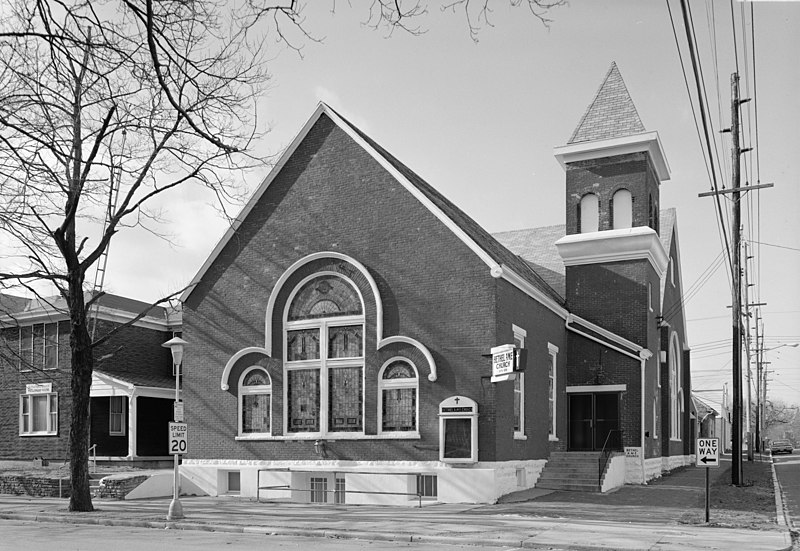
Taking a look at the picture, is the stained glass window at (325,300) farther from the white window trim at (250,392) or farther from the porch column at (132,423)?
the porch column at (132,423)

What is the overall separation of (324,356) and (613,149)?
1391 centimetres

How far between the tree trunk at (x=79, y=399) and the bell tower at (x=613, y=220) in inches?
687

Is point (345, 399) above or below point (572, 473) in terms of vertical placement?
above

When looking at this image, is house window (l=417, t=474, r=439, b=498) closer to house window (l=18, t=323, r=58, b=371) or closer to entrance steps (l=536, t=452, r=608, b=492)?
entrance steps (l=536, t=452, r=608, b=492)

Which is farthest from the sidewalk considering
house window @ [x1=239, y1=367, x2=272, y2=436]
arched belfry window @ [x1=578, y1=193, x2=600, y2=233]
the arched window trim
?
the arched window trim

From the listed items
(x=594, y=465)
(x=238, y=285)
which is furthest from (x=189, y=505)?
(x=594, y=465)

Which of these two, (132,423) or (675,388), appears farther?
(675,388)

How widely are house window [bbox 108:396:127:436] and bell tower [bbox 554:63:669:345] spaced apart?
58.8 feet

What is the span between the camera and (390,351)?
25188 mm

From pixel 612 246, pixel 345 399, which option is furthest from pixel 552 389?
A: pixel 345 399

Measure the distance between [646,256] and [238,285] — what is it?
47.4 feet

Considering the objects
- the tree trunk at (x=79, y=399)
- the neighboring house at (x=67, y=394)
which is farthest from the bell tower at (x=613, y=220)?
the tree trunk at (x=79, y=399)

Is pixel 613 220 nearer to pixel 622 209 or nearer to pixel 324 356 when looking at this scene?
pixel 622 209

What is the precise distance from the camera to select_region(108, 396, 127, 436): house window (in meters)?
35.0
